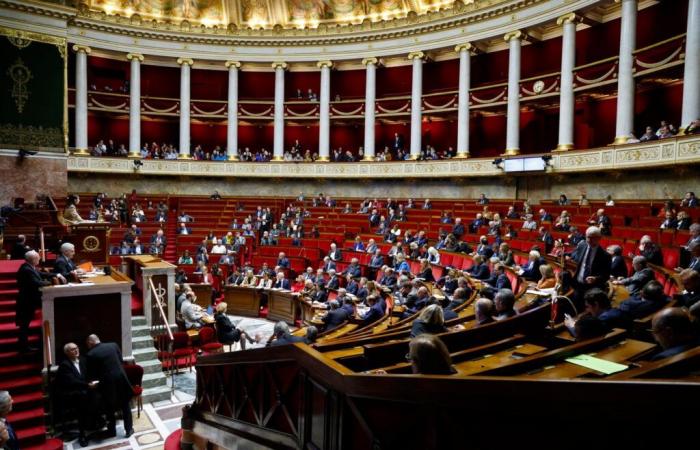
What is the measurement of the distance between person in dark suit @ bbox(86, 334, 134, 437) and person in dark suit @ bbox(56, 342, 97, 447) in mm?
133

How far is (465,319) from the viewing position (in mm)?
5652

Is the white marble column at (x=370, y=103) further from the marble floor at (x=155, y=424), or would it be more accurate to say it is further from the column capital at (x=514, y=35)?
the marble floor at (x=155, y=424)

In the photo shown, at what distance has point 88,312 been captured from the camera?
305 inches

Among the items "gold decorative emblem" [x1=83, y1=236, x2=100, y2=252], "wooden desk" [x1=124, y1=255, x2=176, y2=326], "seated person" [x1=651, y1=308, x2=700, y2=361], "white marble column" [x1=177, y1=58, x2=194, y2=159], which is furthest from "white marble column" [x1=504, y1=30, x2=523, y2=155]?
"seated person" [x1=651, y1=308, x2=700, y2=361]

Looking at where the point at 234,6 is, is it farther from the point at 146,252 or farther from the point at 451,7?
the point at 146,252

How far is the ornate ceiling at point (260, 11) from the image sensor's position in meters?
24.3

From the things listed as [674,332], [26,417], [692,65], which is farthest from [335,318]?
[692,65]

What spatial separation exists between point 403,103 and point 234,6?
10583 millimetres

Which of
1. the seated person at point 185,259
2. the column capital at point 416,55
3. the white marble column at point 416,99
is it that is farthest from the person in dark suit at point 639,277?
the column capital at point 416,55

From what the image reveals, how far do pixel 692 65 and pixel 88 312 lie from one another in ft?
53.1

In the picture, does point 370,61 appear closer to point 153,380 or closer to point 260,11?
point 260,11

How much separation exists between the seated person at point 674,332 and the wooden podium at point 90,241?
36.6ft

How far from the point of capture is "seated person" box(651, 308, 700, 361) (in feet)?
8.24

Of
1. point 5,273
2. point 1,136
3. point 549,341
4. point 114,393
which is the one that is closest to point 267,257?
point 5,273
